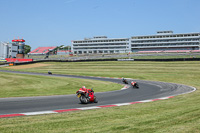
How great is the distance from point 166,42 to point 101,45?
43.6m

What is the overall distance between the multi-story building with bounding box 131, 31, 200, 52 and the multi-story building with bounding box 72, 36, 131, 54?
22.2ft

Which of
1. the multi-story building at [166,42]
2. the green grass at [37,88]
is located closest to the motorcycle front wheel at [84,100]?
the green grass at [37,88]

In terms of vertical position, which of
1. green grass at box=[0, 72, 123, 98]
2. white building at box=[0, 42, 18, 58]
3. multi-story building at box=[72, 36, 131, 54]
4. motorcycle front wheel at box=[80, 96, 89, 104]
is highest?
multi-story building at box=[72, 36, 131, 54]

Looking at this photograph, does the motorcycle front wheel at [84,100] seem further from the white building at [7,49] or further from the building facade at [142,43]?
the building facade at [142,43]

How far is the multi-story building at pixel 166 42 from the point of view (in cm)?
13700

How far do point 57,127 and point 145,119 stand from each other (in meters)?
3.09

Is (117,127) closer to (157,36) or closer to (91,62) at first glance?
(91,62)

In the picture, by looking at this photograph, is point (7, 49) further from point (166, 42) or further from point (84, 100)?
point (84, 100)

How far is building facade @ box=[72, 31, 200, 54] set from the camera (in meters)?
138

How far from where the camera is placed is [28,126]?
7.53 m

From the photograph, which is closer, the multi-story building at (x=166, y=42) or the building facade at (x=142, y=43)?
the multi-story building at (x=166, y=42)

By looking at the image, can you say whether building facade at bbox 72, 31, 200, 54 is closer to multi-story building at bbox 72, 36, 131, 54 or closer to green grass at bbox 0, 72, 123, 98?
multi-story building at bbox 72, 36, 131, 54

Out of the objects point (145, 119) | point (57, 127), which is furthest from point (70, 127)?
point (145, 119)

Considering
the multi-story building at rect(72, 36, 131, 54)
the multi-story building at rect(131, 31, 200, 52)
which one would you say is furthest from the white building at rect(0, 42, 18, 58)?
the multi-story building at rect(131, 31, 200, 52)
